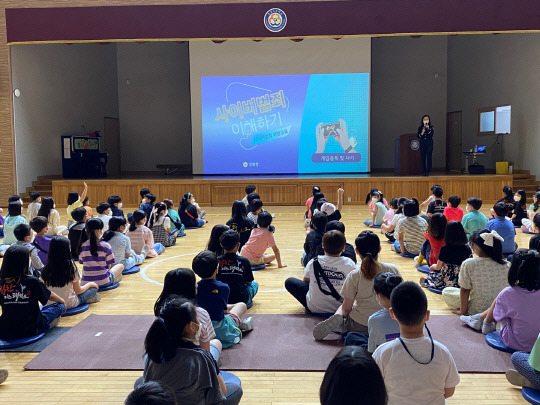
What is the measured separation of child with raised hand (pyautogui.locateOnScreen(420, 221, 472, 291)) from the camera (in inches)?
201

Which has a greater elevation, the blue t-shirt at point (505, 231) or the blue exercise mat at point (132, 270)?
the blue t-shirt at point (505, 231)

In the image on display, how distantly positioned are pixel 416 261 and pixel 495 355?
10.1 ft

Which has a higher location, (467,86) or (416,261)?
(467,86)

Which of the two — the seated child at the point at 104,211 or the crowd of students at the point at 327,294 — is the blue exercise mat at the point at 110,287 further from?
the seated child at the point at 104,211

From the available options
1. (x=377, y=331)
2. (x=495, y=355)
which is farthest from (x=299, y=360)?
(x=495, y=355)

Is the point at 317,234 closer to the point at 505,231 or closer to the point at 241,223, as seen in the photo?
the point at 241,223

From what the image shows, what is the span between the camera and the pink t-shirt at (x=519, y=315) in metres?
3.75

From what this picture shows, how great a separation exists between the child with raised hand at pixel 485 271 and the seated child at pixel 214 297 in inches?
72.6

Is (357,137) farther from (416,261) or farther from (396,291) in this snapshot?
(396,291)

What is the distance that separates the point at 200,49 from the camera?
48.0 feet

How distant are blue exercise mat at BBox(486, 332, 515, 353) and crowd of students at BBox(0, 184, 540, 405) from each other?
58mm

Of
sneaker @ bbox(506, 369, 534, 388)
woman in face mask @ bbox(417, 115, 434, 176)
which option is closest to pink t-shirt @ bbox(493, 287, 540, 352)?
sneaker @ bbox(506, 369, 534, 388)

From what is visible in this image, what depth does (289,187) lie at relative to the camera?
42.8ft

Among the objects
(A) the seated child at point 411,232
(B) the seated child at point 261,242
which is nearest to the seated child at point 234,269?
(B) the seated child at point 261,242
